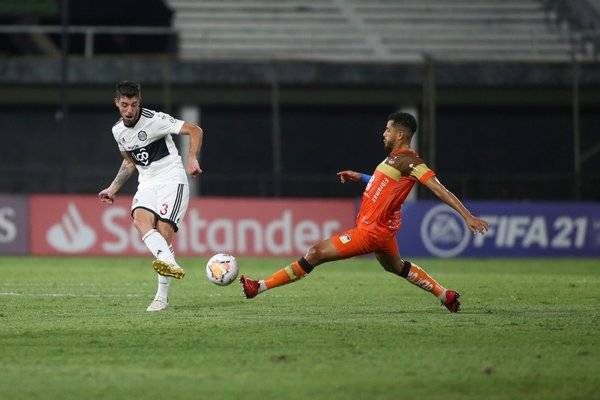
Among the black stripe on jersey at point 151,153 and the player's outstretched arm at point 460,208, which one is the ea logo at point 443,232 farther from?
the player's outstretched arm at point 460,208

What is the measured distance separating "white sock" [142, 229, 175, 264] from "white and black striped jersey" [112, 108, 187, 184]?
0.66m

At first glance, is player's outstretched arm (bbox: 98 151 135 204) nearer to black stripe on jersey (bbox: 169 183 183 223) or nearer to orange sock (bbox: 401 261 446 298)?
black stripe on jersey (bbox: 169 183 183 223)

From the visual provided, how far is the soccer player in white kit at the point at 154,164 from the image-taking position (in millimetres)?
11750

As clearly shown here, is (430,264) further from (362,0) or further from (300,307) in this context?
(362,0)

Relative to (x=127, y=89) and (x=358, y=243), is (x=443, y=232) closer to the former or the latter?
Result: (x=358, y=243)

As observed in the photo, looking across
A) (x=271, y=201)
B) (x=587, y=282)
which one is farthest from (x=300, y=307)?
(x=271, y=201)

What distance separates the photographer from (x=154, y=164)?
474 inches

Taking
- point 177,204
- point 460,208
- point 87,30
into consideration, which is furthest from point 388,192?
point 87,30

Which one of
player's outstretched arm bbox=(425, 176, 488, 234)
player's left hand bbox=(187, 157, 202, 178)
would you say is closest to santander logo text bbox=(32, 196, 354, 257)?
player's left hand bbox=(187, 157, 202, 178)

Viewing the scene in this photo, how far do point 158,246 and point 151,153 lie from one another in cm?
111

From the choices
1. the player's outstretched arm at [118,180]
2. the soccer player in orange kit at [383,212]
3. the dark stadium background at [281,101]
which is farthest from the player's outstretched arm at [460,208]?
the dark stadium background at [281,101]

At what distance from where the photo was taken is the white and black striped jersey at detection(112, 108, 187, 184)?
12.0 metres

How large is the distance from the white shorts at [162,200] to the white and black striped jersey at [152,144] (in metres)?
0.10

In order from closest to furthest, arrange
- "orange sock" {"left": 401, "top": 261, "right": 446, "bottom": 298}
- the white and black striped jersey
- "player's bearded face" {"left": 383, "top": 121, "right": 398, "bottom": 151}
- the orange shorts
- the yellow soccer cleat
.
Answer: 1. the yellow soccer cleat
2. the orange shorts
3. "player's bearded face" {"left": 383, "top": 121, "right": 398, "bottom": 151}
4. "orange sock" {"left": 401, "top": 261, "right": 446, "bottom": 298}
5. the white and black striped jersey
